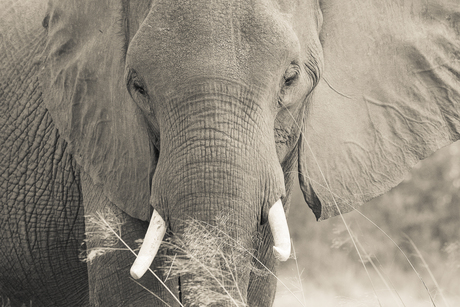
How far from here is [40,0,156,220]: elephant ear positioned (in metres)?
3.33

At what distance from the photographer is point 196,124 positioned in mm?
2873

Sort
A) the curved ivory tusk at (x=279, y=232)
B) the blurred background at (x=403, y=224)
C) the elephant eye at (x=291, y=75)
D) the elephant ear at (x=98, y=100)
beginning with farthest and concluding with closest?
the blurred background at (x=403, y=224), the elephant ear at (x=98, y=100), the elephant eye at (x=291, y=75), the curved ivory tusk at (x=279, y=232)

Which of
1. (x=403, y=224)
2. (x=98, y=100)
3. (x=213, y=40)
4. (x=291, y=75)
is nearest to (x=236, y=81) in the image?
(x=213, y=40)

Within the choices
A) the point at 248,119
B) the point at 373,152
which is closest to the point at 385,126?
the point at 373,152

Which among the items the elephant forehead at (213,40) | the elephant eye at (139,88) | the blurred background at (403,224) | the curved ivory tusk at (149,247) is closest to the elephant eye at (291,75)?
the elephant forehead at (213,40)

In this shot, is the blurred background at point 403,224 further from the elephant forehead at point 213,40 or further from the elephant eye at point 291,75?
the elephant forehead at point 213,40

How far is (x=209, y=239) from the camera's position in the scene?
2.72m

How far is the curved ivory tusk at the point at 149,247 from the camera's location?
9.18 ft

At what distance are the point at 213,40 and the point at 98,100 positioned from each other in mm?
824

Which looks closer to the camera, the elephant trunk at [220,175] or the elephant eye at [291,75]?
the elephant trunk at [220,175]

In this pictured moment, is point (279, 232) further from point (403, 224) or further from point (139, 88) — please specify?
point (403, 224)

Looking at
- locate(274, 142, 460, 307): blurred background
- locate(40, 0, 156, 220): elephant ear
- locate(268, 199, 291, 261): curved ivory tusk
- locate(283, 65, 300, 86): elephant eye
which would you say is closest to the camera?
locate(268, 199, 291, 261): curved ivory tusk

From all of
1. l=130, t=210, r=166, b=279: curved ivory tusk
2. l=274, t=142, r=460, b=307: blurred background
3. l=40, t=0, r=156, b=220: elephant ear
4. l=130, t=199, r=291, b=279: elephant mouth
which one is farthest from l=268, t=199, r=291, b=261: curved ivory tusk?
l=274, t=142, r=460, b=307: blurred background

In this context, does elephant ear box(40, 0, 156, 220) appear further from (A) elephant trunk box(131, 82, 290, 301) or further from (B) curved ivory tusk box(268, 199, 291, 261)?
(B) curved ivory tusk box(268, 199, 291, 261)
